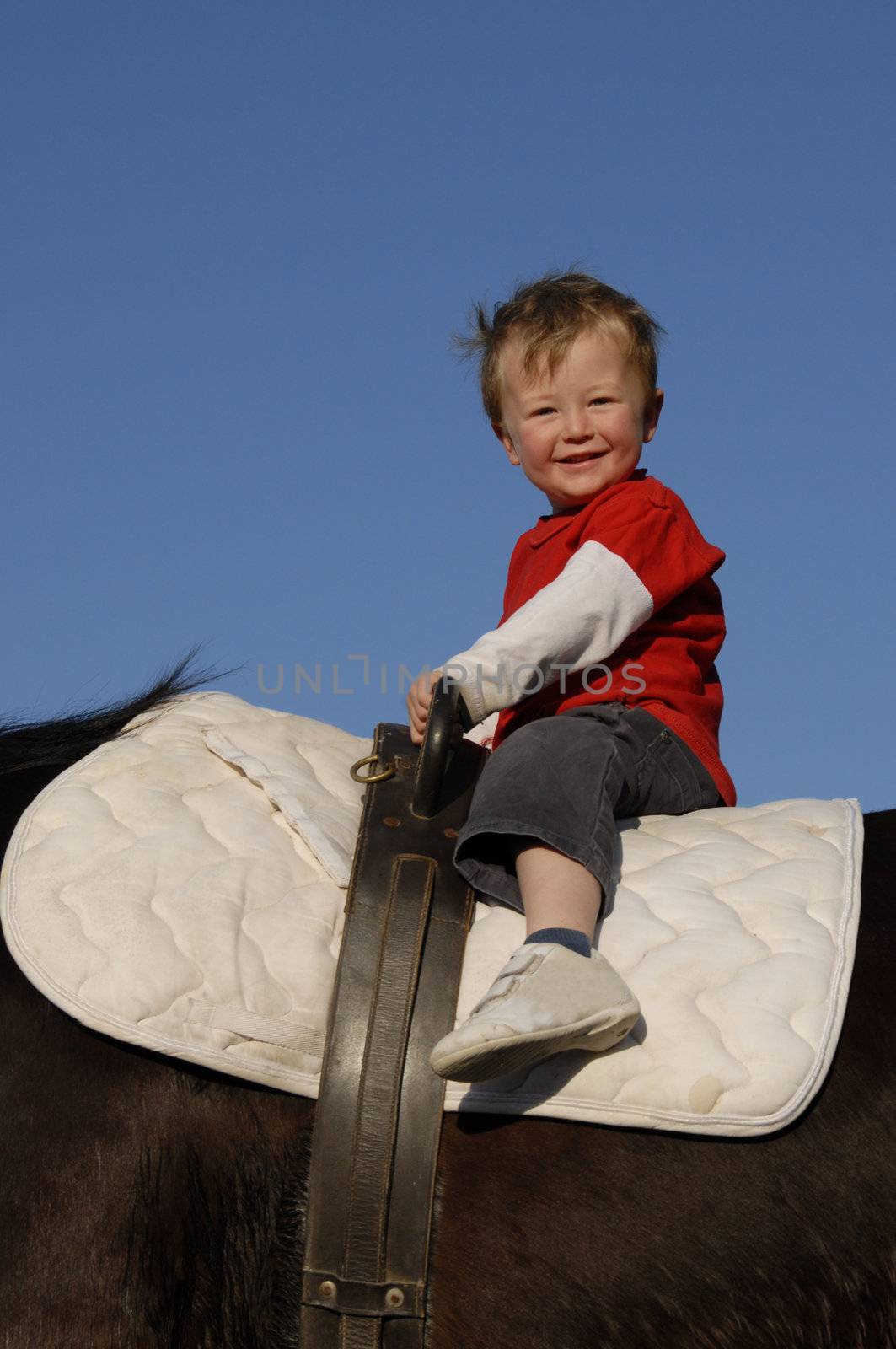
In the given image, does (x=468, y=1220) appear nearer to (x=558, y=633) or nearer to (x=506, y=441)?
(x=558, y=633)

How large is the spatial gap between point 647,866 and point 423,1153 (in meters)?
0.59

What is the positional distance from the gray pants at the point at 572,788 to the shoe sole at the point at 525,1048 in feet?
0.88

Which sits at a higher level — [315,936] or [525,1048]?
[315,936]

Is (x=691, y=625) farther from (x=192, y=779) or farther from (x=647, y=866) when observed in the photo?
(x=192, y=779)

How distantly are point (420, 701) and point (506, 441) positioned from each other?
3.10 ft

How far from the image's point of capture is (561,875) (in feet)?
6.02

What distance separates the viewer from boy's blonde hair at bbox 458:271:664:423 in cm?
251

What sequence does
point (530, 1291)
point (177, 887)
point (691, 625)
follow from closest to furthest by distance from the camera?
point (530, 1291), point (177, 887), point (691, 625)

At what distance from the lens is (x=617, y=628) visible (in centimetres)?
218

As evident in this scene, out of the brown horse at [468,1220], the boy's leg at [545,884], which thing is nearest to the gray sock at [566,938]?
the boy's leg at [545,884]

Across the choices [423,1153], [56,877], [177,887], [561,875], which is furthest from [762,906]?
[56,877]

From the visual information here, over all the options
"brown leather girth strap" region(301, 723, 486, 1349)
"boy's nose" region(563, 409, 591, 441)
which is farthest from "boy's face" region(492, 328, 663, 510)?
"brown leather girth strap" region(301, 723, 486, 1349)

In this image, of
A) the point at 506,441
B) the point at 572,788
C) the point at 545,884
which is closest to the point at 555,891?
the point at 545,884

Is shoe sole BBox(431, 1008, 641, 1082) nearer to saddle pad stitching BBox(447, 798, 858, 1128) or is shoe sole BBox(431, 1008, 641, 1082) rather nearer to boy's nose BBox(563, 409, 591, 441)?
saddle pad stitching BBox(447, 798, 858, 1128)
